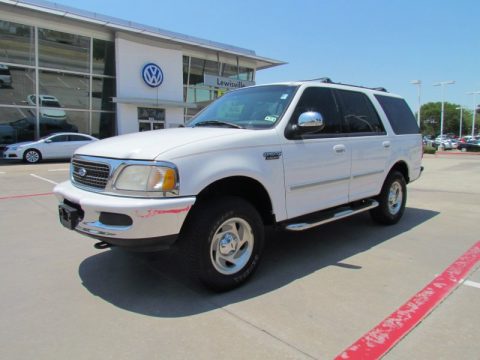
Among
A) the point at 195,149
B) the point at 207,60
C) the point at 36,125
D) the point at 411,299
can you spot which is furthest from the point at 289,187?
the point at 207,60

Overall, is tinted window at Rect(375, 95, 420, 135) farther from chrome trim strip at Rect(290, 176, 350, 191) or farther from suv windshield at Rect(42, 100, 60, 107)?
suv windshield at Rect(42, 100, 60, 107)

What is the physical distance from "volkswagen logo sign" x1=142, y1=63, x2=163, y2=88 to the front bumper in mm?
21442

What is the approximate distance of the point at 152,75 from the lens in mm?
23438

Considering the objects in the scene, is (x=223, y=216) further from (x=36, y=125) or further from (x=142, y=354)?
Answer: (x=36, y=125)

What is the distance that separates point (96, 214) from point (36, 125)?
19810 mm

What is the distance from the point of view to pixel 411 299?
3.34 meters

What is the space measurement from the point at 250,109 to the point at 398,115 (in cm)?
288

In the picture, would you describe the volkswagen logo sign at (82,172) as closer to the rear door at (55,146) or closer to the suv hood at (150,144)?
the suv hood at (150,144)

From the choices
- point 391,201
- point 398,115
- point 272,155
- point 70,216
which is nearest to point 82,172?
point 70,216

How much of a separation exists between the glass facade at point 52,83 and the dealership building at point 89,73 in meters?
0.05

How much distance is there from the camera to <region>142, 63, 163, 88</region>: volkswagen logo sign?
2312cm

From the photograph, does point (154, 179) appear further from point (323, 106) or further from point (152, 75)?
point (152, 75)

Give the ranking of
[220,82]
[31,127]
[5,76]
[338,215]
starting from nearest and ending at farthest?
[338,215], [5,76], [31,127], [220,82]

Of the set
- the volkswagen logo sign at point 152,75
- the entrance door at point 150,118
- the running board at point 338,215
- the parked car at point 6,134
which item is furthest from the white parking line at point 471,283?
the volkswagen logo sign at point 152,75
